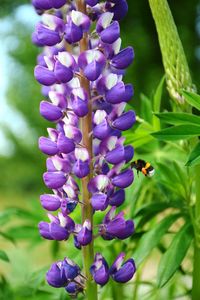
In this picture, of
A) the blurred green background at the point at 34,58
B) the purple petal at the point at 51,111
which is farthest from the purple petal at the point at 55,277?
the blurred green background at the point at 34,58

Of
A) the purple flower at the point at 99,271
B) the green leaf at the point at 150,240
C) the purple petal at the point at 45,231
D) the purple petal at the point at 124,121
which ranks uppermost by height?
the purple petal at the point at 124,121

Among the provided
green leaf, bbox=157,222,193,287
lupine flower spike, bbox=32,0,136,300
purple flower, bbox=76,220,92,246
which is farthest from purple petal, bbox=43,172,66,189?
green leaf, bbox=157,222,193,287

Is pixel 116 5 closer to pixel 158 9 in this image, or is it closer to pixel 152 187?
pixel 158 9

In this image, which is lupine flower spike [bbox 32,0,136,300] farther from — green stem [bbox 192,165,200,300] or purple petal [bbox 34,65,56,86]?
green stem [bbox 192,165,200,300]

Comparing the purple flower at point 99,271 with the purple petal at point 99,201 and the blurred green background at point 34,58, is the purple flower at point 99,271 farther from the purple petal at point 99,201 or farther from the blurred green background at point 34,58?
the blurred green background at point 34,58

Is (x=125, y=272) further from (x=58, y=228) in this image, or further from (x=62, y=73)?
(x=62, y=73)

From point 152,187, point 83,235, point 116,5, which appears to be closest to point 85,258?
point 83,235
